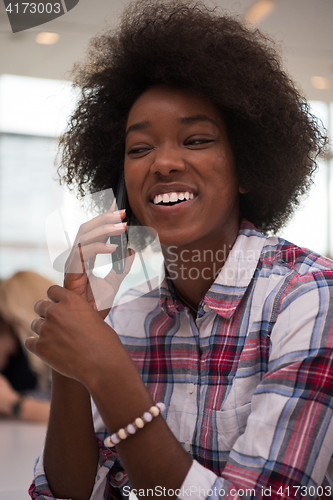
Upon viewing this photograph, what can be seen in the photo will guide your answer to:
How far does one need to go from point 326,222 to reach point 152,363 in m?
0.87

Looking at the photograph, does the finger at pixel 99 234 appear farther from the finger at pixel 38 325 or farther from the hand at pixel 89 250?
the finger at pixel 38 325

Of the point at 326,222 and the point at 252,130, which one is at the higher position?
the point at 252,130

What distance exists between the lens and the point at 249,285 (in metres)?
0.87

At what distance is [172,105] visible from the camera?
0.88m

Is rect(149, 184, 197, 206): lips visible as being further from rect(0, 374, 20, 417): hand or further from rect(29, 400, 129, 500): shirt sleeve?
rect(0, 374, 20, 417): hand

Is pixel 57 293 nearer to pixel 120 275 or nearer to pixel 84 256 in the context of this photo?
pixel 84 256

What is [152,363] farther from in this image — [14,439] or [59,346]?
[14,439]

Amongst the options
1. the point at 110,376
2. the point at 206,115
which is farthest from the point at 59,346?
the point at 206,115

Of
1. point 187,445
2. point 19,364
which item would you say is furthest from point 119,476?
point 19,364

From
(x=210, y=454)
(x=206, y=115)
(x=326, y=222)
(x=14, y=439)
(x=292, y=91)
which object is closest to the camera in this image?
(x=210, y=454)

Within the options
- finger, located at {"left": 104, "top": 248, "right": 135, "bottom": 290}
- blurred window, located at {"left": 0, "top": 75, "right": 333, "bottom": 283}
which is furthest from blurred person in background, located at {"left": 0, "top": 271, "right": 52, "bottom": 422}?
finger, located at {"left": 104, "top": 248, "right": 135, "bottom": 290}

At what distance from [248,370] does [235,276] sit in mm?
193

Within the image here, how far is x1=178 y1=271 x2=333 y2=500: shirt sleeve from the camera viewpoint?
0.60 m

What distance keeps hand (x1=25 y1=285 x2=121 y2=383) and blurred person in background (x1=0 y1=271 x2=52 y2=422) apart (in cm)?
59
